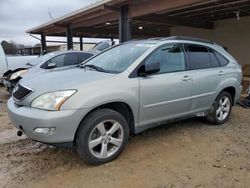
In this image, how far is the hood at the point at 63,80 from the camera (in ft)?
11.8

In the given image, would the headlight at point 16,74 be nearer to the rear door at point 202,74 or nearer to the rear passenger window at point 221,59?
the rear door at point 202,74

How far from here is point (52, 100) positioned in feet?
11.4

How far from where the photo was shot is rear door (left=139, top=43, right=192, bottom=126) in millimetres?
4180

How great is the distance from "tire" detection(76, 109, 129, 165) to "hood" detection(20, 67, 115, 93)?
437 millimetres

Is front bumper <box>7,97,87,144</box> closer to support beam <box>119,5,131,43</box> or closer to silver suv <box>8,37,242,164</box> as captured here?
silver suv <box>8,37,242,164</box>

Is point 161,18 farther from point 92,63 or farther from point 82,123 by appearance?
point 82,123

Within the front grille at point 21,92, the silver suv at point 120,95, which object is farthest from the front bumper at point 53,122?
the front grille at point 21,92

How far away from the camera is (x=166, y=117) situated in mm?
4547

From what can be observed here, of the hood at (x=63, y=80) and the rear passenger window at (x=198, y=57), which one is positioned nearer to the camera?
the hood at (x=63, y=80)

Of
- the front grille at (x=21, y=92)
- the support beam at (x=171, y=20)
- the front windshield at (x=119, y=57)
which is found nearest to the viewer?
the front grille at (x=21, y=92)

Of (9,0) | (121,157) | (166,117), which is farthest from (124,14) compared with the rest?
(9,0)

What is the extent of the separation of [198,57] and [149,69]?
147 cm

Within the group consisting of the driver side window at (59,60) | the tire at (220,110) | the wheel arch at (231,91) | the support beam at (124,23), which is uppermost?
the support beam at (124,23)

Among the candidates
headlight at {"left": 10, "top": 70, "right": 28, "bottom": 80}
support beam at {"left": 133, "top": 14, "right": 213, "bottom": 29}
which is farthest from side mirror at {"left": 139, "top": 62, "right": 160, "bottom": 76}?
support beam at {"left": 133, "top": 14, "right": 213, "bottom": 29}
